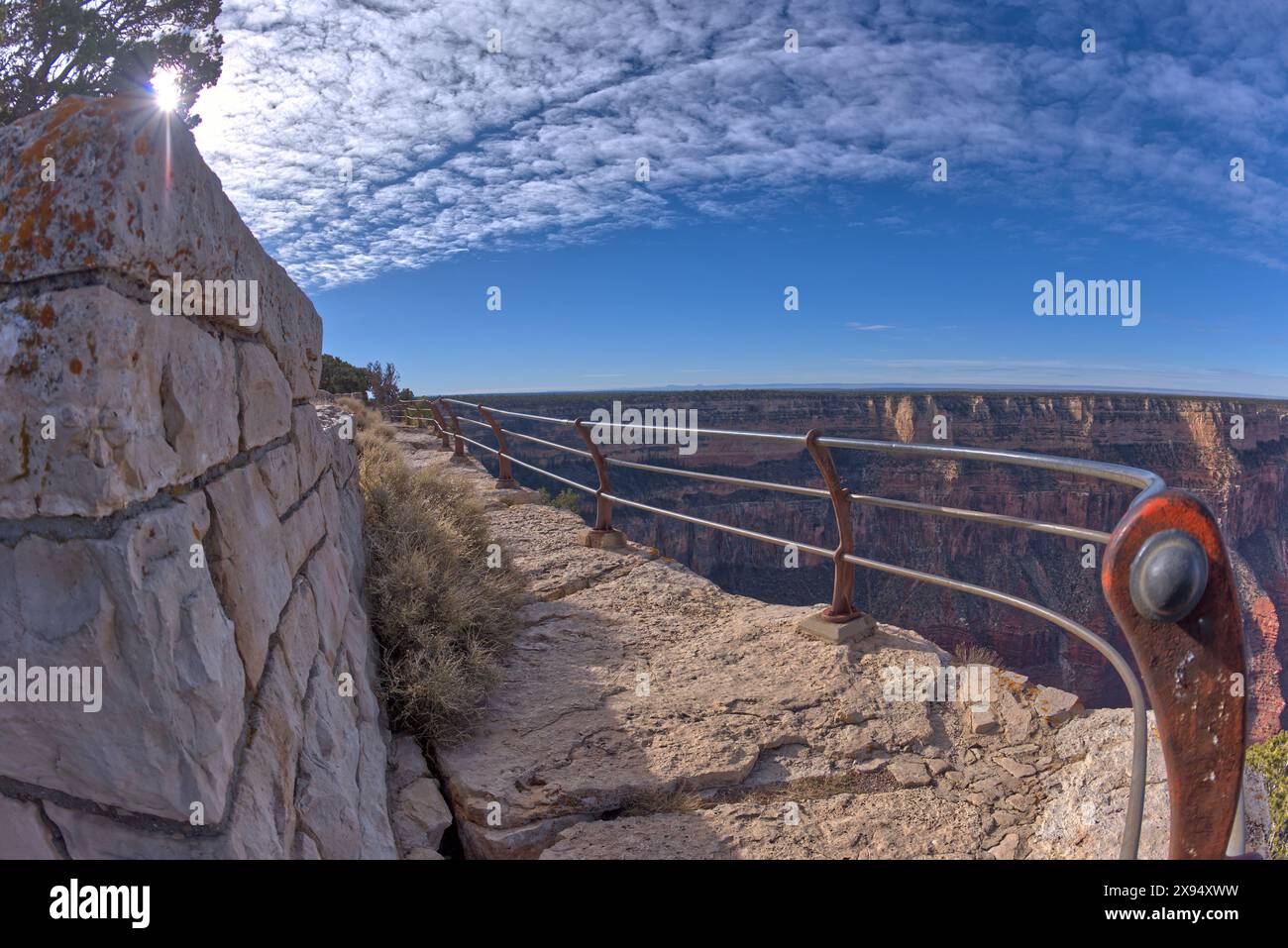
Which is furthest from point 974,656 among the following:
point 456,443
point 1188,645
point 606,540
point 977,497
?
point 977,497

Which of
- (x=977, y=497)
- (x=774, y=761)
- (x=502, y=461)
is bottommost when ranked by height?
(x=977, y=497)

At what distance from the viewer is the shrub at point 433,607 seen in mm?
2787

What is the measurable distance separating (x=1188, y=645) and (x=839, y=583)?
230cm

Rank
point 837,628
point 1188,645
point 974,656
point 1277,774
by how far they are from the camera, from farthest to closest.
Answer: point 1277,774, point 837,628, point 974,656, point 1188,645

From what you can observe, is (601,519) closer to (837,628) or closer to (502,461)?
(837,628)

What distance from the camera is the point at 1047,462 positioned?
195cm

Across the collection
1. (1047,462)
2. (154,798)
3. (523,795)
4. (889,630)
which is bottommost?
(523,795)

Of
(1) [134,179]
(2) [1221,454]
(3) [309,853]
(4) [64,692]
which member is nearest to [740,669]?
(3) [309,853]

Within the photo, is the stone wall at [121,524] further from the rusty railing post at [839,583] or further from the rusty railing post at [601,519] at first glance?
the rusty railing post at [601,519]

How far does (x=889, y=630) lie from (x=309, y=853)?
109 inches

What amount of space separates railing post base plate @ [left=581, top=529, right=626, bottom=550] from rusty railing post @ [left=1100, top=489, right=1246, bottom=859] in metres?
4.34

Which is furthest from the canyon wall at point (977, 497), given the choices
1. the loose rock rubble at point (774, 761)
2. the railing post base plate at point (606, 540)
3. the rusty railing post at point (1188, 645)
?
the rusty railing post at point (1188, 645)

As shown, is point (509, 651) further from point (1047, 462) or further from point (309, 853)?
point (1047, 462)

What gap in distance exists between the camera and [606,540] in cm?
537
